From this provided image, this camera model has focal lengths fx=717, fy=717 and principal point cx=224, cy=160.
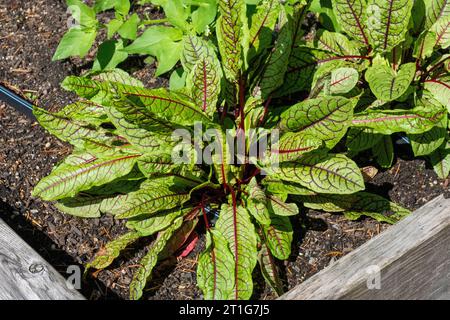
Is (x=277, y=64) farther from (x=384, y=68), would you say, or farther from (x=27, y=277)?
(x=27, y=277)

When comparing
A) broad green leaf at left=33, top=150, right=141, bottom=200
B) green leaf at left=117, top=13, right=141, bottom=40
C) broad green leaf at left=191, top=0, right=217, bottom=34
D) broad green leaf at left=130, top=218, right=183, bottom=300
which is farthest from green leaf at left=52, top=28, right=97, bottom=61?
broad green leaf at left=130, top=218, right=183, bottom=300

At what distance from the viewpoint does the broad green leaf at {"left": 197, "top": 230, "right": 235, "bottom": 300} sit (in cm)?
230

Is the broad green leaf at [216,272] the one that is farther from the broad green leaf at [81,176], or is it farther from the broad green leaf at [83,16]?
the broad green leaf at [83,16]

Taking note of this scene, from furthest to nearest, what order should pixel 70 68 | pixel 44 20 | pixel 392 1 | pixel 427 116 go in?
pixel 44 20 < pixel 70 68 < pixel 392 1 < pixel 427 116

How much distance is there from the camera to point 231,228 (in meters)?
2.42

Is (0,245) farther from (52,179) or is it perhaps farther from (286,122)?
(286,122)

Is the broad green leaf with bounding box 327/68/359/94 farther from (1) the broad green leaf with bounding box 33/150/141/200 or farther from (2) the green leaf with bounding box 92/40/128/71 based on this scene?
(2) the green leaf with bounding box 92/40/128/71

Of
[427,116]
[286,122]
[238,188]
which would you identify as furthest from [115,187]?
[427,116]

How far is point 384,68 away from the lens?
264 cm

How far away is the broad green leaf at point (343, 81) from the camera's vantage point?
2.45 metres

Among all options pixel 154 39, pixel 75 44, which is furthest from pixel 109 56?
pixel 154 39

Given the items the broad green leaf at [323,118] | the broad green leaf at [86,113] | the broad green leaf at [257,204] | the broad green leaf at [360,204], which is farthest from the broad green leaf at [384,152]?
the broad green leaf at [86,113]

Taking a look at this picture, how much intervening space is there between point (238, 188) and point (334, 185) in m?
0.44

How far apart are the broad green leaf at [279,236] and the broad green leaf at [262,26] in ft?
2.15
